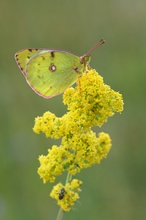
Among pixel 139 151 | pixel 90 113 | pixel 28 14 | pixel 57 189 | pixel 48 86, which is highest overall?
pixel 28 14

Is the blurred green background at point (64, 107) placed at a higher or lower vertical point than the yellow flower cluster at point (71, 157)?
higher

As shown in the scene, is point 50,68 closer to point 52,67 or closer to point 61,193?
point 52,67

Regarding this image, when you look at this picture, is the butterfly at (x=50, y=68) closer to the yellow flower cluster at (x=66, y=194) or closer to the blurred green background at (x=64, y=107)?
the yellow flower cluster at (x=66, y=194)

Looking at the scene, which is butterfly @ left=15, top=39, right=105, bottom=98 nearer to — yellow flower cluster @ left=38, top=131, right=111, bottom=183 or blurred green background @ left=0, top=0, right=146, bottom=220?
yellow flower cluster @ left=38, top=131, right=111, bottom=183

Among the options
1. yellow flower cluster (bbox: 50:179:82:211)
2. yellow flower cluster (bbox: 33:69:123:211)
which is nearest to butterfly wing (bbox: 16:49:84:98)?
yellow flower cluster (bbox: 33:69:123:211)

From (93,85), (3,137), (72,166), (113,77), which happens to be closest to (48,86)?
(93,85)

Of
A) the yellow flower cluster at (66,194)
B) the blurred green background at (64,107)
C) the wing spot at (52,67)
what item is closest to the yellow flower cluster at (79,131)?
the yellow flower cluster at (66,194)

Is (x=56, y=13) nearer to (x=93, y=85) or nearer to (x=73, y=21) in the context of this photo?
(x=73, y=21)
